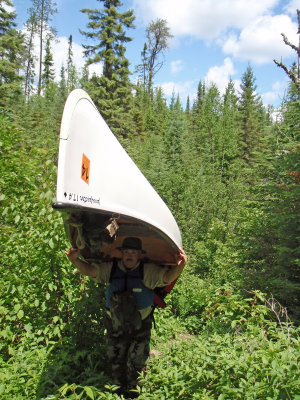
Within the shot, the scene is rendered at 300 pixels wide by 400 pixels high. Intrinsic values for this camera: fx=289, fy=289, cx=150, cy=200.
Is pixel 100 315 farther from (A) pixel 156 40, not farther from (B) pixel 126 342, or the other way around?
(A) pixel 156 40

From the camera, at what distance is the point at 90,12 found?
21406 mm

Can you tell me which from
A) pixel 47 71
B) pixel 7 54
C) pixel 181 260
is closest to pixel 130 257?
pixel 181 260

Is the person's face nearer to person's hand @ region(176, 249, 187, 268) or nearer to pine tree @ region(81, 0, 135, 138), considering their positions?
person's hand @ region(176, 249, 187, 268)

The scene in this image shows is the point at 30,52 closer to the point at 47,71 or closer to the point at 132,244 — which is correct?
the point at 47,71

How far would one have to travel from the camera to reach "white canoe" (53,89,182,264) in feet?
7.66

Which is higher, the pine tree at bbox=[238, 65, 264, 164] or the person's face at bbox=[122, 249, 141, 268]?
the pine tree at bbox=[238, 65, 264, 164]

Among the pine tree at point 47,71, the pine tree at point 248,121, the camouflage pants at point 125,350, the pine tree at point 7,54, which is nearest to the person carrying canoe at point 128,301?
the camouflage pants at point 125,350

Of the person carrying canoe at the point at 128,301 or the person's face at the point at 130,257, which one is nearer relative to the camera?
the person carrying canoe at the point at 128,301

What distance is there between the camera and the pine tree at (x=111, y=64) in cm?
2119

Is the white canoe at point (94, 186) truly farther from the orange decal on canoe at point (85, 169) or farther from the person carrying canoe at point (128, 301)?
the person carrying canoe at point (128, 301)

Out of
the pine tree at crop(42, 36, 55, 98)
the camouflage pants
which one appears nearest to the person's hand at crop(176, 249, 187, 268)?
the camouflage pants

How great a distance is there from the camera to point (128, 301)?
337cm

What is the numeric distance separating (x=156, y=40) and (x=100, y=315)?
49215 millimetres

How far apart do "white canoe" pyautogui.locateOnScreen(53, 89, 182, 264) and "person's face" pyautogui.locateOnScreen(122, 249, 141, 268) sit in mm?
407
